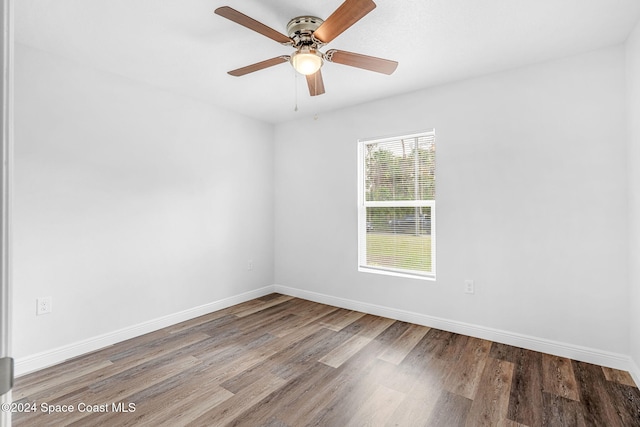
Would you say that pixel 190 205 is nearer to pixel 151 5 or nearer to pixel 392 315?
pixel 151 5

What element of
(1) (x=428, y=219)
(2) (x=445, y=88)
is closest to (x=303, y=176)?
(1) (x=428, y=219)

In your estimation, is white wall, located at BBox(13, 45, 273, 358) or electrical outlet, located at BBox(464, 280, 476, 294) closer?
white wall, located at BBox(13, 45, 273, 358)

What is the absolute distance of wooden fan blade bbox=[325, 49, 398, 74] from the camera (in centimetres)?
203

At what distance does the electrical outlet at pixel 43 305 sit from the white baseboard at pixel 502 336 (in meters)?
2.70

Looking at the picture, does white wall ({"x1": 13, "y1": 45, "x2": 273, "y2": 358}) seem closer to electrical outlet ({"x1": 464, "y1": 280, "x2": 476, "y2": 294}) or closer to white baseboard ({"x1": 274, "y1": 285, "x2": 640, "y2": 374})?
white baseboard ({"x1": 274, "y1": 285, "x2": 640, "y2": 374})

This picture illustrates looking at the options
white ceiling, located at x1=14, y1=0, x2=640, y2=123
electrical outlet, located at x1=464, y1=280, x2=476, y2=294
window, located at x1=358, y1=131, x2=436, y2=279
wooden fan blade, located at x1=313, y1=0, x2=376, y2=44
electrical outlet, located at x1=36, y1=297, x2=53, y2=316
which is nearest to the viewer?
wooden fan blade, located at x1=313, y1=0, x2=376, y2=44

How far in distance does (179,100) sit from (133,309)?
2.20 metres

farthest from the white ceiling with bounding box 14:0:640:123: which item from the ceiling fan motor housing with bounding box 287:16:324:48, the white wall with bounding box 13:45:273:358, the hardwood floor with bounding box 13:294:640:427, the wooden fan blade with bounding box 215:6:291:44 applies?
the hardwood floor with bounding box 13:294:640:427

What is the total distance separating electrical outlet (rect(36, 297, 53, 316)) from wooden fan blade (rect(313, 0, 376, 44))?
2842 mm

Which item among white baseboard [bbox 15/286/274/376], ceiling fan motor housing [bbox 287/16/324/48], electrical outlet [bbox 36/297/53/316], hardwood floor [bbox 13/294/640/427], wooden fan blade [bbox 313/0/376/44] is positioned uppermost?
ceiling fan motor housing [bbox 287/16/324/48]

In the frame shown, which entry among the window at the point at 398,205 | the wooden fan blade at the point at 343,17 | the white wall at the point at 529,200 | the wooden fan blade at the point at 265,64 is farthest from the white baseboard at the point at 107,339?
the wooden fan blade at the point at 343,17

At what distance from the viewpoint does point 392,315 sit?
3398 mm

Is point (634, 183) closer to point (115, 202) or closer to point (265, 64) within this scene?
point (265, 64)

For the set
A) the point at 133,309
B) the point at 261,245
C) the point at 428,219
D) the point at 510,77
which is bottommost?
the point at 133,309
